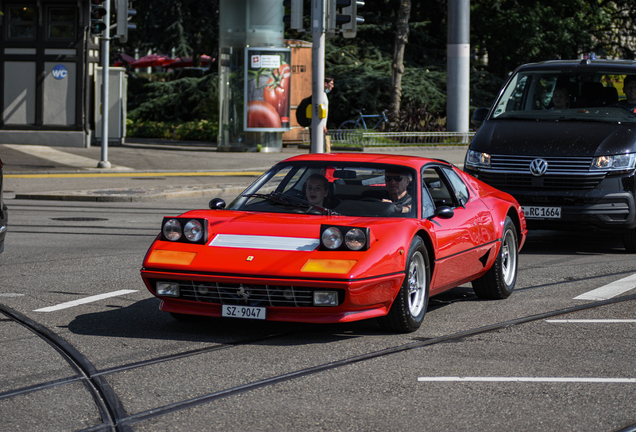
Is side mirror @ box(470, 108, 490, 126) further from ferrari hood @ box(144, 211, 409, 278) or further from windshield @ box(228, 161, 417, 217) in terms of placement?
ferrari hood @ box(144, 211, 409, 278)

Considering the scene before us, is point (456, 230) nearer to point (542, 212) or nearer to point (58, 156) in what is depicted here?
point (542, 212)

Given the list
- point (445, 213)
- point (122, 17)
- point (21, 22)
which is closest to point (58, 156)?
point (122, 17)

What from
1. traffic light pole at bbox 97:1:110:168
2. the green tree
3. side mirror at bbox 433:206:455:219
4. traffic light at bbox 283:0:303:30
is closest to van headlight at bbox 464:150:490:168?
side mirror at bbox 433:206:455:219

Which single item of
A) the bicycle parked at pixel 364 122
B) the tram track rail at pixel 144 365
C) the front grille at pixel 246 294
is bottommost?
the tram track rail at pixel 144 365

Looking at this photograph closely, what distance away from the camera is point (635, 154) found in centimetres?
1034

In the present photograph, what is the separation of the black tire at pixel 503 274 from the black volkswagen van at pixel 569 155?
2243 mm

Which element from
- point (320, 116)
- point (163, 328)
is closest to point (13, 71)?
point (320, 116)

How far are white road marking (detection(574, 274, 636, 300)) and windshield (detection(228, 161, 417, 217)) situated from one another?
1931 mm

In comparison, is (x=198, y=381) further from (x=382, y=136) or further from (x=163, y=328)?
(x=382, y=136)

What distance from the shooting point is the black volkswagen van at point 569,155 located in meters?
10.3

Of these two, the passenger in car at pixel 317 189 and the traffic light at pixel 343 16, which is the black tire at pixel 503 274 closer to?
the passenger in car at pixel 317 189

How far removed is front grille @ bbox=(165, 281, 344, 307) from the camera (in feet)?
19.9

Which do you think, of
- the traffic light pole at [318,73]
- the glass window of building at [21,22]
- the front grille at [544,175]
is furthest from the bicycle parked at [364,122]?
the front grille at [544,175]

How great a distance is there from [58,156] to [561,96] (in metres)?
17.1
